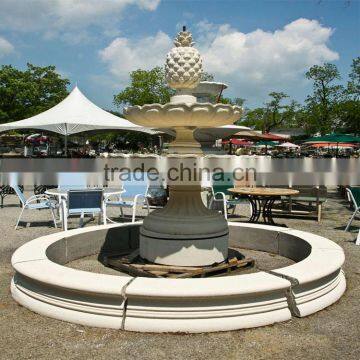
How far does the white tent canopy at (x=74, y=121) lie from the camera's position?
1636cm

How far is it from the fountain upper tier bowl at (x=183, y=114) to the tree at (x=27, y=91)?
4207cm

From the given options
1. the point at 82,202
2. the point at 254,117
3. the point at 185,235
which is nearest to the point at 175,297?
the point at 185,235

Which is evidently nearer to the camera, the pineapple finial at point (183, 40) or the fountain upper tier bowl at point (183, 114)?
the fountain upper tier bowl at point (183, 114)

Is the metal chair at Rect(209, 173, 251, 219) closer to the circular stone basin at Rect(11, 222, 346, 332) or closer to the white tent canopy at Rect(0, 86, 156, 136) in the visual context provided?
the circular stone basin at Rect(11, 222, 346, 332)

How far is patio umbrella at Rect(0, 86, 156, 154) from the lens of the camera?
16.4 metres

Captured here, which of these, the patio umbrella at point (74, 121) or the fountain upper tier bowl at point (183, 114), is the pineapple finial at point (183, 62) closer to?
the fountain upper tier bowl at point (183, 114)

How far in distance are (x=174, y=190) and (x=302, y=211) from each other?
21.1ft

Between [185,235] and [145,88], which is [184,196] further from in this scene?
[145,88]

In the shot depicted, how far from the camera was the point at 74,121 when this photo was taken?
1625cm

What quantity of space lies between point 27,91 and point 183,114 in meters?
44.5

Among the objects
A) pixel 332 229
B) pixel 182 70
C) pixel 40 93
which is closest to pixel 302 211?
pixel 332 229

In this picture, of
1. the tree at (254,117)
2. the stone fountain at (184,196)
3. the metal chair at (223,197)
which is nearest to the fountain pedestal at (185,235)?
the stone fountain at (184,196)

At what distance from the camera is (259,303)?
12.8ft

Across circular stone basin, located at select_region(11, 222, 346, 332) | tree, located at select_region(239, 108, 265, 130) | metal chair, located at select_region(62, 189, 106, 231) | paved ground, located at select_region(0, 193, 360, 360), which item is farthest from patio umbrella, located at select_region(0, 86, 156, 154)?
tree, located at select_region(239, 108, 265, 130)
